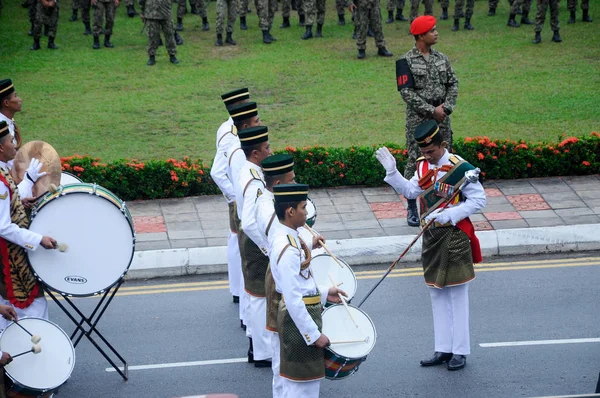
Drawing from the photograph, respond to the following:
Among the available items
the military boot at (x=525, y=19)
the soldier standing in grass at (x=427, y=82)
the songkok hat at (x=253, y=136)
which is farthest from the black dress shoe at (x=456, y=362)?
the military boot at (x=525, y=19)

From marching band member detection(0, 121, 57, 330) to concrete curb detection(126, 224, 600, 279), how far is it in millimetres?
2912

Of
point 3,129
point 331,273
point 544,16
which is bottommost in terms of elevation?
point 331,273

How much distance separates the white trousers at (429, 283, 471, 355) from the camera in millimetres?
7758

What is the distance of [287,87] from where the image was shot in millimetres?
17188

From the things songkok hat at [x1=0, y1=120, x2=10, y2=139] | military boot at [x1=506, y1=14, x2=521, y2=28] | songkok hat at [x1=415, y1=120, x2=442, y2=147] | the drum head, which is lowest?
the drum head

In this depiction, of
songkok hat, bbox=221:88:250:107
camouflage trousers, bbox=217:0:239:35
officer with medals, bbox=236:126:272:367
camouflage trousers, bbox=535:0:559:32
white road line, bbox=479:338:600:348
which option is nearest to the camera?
officer with medals, bbox=236:126:272:367

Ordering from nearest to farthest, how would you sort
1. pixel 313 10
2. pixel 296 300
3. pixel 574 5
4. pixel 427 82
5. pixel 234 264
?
pixel 296 300
pixel 234 264
pixel 427 82
pixel 313 10
pixel 574 5

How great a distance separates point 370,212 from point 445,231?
3.91 metres

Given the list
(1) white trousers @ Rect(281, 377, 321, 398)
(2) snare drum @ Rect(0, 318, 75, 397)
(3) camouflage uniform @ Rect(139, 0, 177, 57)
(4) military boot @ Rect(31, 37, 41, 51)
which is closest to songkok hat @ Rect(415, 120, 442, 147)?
(1) white trousers @ Rect(281, 377, 321, 398)

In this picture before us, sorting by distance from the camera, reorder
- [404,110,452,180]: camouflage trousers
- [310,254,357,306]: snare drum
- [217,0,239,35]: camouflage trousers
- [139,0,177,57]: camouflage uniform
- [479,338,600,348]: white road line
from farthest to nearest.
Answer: [217,0,239,35]: camouflage trousers
[139,0,177,57]: camouflage uniform
[404,110,452,180]: camouflage trousers
[479,338,600,348]: white road line
[310,254,357,306]: snare drum

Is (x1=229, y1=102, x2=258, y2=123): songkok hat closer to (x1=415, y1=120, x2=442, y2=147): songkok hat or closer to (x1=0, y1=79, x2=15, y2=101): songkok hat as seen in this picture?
(x1=415, y1=120, x2=442, y2=147): songkok hat

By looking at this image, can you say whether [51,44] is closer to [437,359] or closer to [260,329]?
[260,329]

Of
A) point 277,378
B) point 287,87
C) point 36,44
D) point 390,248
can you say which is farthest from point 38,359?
point 36,44

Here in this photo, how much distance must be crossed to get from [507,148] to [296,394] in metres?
6.92
